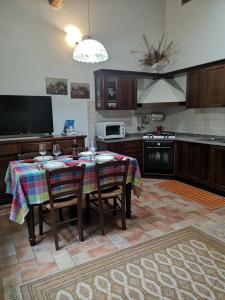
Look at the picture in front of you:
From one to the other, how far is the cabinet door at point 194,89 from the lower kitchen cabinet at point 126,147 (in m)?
1.26

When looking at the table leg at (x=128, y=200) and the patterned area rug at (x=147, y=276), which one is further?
the table leg at (x=128, y=200)

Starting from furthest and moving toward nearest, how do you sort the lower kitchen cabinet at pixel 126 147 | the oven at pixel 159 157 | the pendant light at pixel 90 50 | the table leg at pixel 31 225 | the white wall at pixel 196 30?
the oven at pixel 159 157 < the lower kitchen cabinet at pixel 126 147 < the white wall at pixel 196 30 < the pendant light at pixel 90 50 < the table leg at pixel 31 225

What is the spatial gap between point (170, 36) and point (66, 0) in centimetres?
238

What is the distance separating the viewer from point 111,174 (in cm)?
248

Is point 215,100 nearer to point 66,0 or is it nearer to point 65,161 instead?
point 65,161

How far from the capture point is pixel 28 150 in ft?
11.8

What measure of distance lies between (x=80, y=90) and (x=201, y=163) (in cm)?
269

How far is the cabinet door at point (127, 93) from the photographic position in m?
4.58

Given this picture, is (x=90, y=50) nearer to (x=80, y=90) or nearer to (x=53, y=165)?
(x=53, y=165)

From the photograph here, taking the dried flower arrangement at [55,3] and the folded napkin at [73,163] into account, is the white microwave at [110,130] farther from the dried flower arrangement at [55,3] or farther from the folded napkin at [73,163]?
the dried flower arrangement at [55,3]

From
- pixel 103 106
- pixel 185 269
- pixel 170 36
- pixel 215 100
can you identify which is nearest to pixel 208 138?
pixel 215 100

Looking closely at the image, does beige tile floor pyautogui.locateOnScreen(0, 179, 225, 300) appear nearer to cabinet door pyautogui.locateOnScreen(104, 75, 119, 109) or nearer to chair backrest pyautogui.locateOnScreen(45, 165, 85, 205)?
chair backrest pyautogui.locateOnScreen(45, 165, 85, 205)

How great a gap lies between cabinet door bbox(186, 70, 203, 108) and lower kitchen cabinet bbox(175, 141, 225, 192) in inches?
31.0

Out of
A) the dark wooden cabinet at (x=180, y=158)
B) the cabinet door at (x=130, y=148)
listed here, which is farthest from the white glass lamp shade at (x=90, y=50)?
the dark wooden cabinet at (x=180, y=158)
